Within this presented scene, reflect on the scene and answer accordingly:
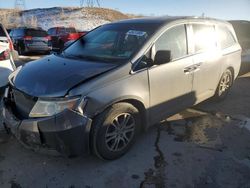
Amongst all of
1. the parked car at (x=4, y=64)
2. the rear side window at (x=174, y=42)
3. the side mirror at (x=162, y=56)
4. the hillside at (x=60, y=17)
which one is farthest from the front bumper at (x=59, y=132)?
the hillside at (x=60, y=17)

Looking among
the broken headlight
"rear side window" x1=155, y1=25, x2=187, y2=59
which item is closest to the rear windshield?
"rear side window" x1=155, y1=25, x2=187, y2=59

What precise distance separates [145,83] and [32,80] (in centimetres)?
137

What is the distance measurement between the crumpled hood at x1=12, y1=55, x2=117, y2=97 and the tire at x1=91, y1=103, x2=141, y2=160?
0.47 m

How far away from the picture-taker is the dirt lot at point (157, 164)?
10.7ft

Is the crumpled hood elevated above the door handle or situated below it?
above

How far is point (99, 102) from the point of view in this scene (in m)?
3.25

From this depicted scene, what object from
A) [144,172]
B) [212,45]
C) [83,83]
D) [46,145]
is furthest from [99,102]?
[212,45]

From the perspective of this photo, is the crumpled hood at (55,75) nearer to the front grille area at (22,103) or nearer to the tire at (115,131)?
the front grille area at (22,103)

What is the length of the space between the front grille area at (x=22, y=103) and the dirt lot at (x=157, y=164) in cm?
61

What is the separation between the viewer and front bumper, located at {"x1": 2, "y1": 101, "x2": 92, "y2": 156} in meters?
3.11

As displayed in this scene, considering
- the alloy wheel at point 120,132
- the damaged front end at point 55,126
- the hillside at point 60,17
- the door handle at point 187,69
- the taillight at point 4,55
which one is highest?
the taillight at point 4,55

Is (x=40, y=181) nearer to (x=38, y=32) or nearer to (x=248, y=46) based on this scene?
(x=248, y=46)

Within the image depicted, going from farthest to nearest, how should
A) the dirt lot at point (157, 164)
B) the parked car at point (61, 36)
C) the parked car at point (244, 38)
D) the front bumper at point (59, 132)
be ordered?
the parked car at point (61, 36) < the parked car at point (244, 38) < the dirt lot at point (157, 164) < the front bumper at point (59, 132)

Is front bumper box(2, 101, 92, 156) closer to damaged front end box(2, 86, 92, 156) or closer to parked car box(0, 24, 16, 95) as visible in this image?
damaged front end box(2, 86, 92, 156)
